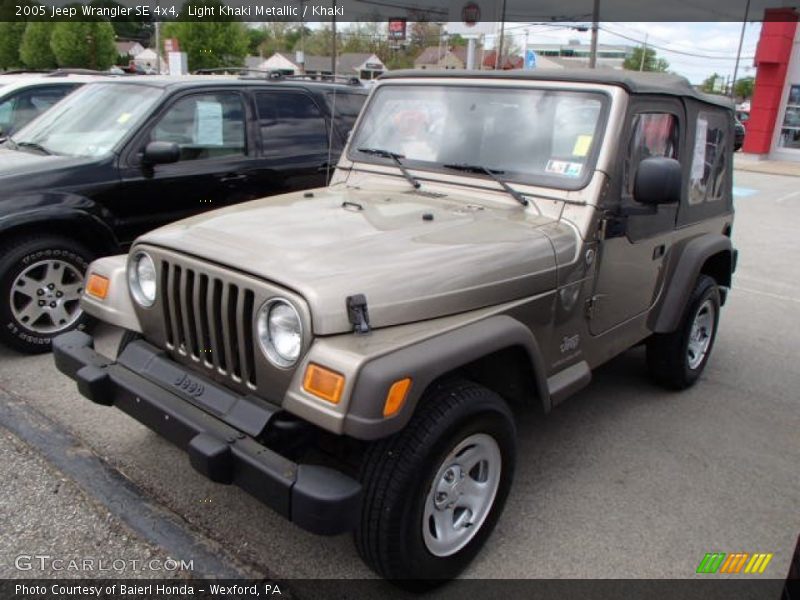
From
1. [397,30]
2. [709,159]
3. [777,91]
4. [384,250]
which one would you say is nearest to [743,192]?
[777,91]

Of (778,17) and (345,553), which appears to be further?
(778,17)

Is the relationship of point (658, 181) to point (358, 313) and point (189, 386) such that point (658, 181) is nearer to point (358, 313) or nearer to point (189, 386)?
point (358, 313)

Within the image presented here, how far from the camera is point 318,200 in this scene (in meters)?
3.57

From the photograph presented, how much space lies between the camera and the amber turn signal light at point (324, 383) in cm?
222

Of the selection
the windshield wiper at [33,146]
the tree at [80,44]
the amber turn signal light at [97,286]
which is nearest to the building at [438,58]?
the tree at [80,44]

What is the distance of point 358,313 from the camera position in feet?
7.77

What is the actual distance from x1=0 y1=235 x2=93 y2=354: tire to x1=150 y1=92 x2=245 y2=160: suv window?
1089mm

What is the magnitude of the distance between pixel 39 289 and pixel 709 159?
4534 mm

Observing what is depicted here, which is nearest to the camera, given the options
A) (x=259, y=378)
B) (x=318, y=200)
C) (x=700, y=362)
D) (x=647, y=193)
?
(x=259, y=378)

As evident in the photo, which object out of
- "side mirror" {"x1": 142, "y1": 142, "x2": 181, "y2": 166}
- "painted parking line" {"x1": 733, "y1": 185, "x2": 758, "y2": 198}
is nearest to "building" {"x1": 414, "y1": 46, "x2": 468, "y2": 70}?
"painted parking line" {"x1": 733, "y1": 185, "x2": 758, "y2": 198}

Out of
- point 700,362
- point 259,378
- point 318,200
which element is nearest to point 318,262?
point 259,378

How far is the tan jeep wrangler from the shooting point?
7.74 ft

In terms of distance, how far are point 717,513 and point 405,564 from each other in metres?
1.74

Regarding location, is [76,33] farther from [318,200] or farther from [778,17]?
[318,200]
